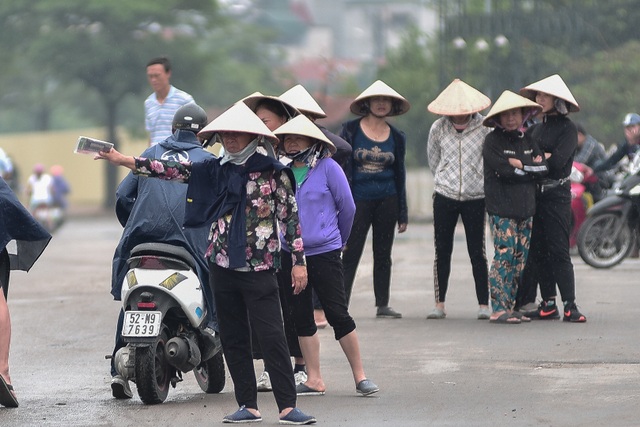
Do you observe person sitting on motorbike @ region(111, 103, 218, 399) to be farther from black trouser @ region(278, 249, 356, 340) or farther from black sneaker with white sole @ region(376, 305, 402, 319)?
black sneaker with white sole @ region(376, 305, 402, 319)

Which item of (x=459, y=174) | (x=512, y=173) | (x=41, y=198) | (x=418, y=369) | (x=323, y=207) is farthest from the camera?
(x=41, y=198)

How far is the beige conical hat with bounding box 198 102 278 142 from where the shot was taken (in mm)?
7398

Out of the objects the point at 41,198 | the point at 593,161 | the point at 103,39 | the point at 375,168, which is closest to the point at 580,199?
the point at 593,161

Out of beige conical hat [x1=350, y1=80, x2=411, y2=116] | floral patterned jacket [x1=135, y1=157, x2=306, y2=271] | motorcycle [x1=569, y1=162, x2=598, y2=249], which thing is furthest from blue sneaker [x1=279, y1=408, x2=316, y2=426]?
motorcycle [x1=569, y1=162, x2=598, y2=249]

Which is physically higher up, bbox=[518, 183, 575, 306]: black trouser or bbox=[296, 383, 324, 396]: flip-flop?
bbox=[518, 183, 575, 306]: black trouser

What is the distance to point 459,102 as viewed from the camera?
11695 mm

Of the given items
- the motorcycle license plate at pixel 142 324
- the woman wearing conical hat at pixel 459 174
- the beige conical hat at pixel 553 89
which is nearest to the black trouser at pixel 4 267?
the motorcycle license plate at pixel 142 324

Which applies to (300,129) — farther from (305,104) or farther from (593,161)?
(593,161)

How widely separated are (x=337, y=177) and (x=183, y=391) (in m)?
1.64

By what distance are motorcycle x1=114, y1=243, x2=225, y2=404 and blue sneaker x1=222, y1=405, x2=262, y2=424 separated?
0.69 m

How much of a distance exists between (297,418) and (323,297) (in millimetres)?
1141

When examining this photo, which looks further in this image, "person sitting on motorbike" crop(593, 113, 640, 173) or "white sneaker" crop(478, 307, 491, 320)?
"person sitting on motorbike" crop(593, 113, 640, 173)

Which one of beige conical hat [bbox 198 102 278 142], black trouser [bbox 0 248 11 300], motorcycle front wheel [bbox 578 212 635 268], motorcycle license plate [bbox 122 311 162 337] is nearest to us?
beige conical hat [bbox 198 102 278 142]

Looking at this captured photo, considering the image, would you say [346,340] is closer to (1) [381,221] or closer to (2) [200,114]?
(2) [200,114]
